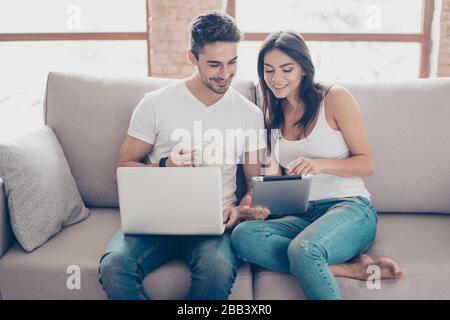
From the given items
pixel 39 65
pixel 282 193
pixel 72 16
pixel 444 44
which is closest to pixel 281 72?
pixel 282 193

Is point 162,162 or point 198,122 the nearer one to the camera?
point 162,162

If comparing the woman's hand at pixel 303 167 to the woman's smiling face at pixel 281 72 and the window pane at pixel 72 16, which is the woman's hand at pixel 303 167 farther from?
the window pane at pixel 72 16

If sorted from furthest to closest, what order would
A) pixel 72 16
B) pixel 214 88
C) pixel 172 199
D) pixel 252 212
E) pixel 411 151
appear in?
pixel 72 16 → pixel 411 151 → pixel 214 88 → pixel 252 212 → pixel 172 199

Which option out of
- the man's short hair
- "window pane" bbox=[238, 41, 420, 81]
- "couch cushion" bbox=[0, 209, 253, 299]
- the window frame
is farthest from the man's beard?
the window frame

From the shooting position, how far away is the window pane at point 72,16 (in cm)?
316

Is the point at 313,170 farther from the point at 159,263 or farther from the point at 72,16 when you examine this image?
the point at 72,16

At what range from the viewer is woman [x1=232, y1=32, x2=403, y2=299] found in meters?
1.48

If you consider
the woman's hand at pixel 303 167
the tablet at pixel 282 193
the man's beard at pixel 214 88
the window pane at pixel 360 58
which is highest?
the window pane at pixel 360 58

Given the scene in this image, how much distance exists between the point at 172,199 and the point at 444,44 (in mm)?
2046

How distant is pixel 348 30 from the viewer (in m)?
3.06

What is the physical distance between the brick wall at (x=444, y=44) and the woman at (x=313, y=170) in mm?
1319

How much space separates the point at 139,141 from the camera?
69.8 inches

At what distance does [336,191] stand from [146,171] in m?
0.68

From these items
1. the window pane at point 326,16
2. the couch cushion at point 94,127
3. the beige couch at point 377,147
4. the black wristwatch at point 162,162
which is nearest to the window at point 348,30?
the window pane at point 326,16
